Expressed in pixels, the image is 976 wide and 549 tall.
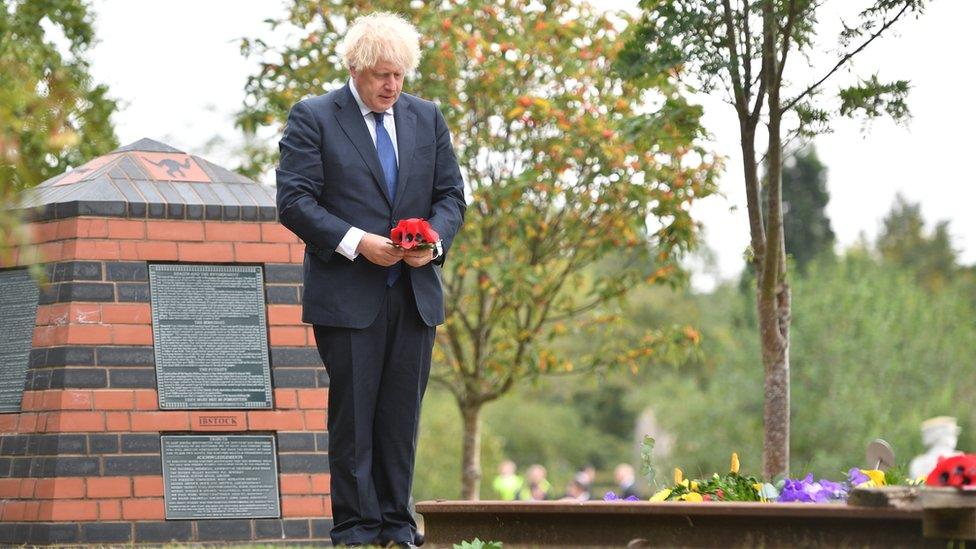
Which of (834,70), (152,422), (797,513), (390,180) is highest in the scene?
(834,70)

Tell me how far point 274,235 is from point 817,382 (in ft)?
84.2

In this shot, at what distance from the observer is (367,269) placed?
5051 millimetres

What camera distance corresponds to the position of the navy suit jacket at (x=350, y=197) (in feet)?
16.4

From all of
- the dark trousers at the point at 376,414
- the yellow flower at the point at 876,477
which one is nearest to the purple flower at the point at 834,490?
the yellow flower at the point at 876,477

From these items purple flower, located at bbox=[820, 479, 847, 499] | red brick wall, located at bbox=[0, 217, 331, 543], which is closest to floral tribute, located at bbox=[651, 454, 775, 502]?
purple flower, located at bbox=[820, 479, 847, 499]

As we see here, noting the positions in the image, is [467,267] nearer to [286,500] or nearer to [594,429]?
[286,500]

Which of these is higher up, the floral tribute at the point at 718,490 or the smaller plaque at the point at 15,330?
the smaller plaque at the point at 15,330

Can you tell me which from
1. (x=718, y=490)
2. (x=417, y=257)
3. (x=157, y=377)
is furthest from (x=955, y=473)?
(x=157, y=377)

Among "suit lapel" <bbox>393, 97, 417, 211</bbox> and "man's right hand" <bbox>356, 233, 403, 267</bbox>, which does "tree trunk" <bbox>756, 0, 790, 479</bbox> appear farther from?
"man's right hand" <bbox>356, 233, 403, 267</bbox>

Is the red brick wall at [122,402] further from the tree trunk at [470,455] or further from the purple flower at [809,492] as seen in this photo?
the tree trunk at [470,455]

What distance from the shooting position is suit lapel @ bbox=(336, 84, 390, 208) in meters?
5.17

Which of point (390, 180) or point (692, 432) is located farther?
point (692, 432)

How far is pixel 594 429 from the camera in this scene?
47.9 meters

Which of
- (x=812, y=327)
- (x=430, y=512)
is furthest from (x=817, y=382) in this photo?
(x=430, y=512)
